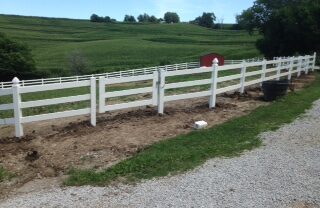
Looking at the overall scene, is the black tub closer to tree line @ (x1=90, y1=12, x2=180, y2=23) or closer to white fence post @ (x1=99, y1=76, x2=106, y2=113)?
white fence post @ (x1=99, y1=76, x2=106, y2=113)

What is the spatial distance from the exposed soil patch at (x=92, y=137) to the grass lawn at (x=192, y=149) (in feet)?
1.14

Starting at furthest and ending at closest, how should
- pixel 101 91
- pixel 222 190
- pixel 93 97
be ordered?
pixel 101 91, pixel 93 97, pixel 222 190

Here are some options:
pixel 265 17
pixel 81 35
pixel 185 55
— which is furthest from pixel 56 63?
pixel 81 35

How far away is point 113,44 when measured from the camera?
85938 mm

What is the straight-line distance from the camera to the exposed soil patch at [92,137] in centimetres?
656

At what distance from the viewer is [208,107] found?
11352 mm

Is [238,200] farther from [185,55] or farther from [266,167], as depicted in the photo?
[185,55]

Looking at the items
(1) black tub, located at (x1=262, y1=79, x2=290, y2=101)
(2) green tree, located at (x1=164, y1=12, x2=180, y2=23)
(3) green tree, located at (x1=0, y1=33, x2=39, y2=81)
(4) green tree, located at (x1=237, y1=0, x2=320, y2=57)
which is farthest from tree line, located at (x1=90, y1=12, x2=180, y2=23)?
(1) black tub, located at (x1=262, y1=79, x2=290, y2=101)

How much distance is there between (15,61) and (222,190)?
49.2 meters

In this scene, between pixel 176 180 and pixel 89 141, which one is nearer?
pixel 176 180

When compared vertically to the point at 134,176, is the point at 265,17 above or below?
above

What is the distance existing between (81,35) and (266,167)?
4223 inches

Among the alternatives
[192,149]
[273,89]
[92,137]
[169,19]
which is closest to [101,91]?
[92,137]

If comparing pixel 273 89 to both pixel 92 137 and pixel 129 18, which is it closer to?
pixel 92 137
